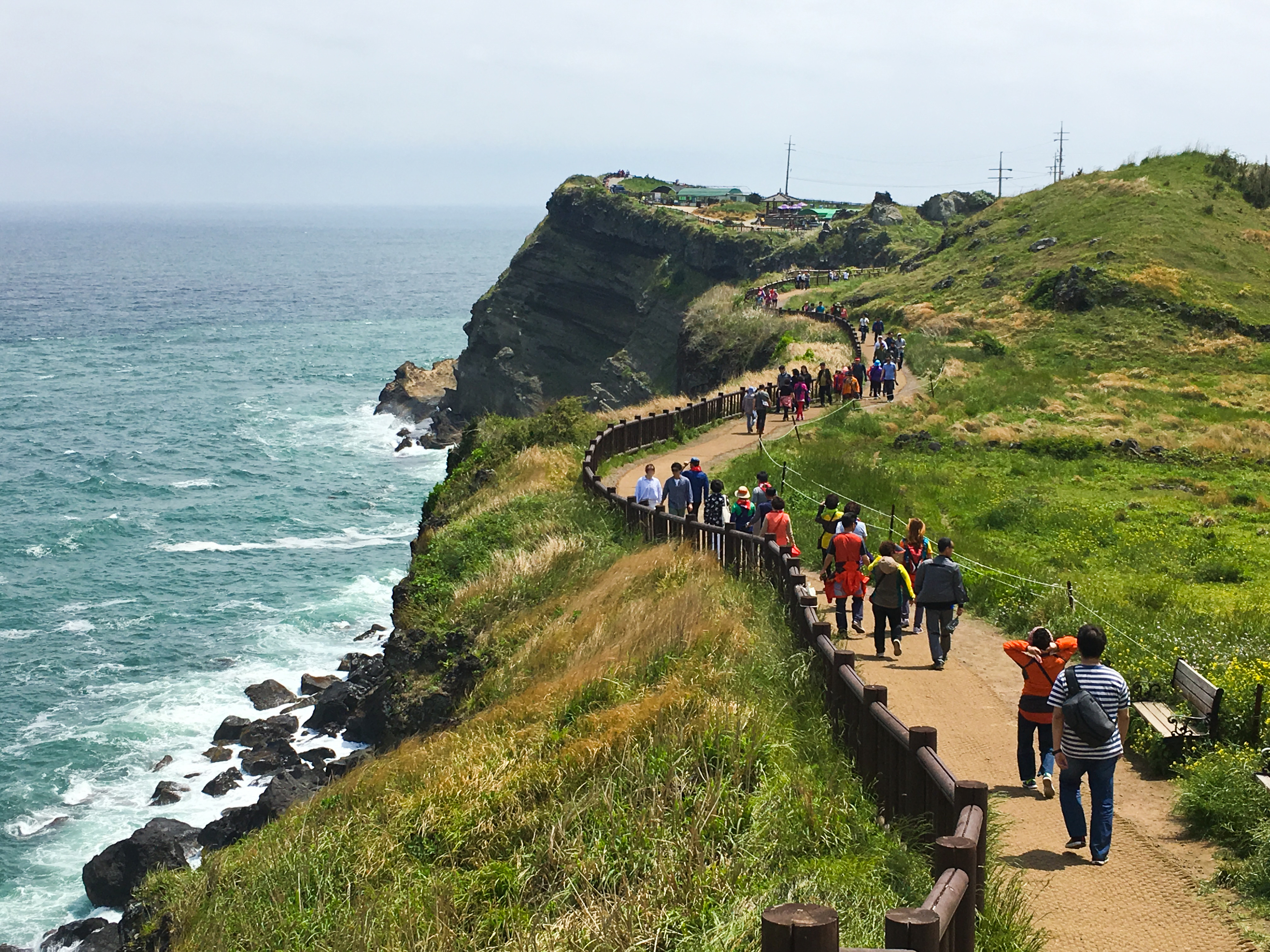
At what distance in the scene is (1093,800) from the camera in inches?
338

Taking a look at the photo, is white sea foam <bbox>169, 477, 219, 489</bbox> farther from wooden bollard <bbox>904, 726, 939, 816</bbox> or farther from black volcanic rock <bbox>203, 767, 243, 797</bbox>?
wooden bollard <bbox>904, 726, 939, 816</bbox>

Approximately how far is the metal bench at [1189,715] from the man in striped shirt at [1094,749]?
225 centimetres

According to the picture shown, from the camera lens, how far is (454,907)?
851cm

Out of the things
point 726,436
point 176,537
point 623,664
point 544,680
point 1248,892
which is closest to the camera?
point 1248,892

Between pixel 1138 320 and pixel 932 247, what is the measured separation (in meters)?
26.7

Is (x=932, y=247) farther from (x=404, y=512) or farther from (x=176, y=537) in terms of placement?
(x=176, y=537)

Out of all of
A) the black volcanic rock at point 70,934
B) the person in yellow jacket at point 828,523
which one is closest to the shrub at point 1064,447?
the person in yellow jacket at point 828,523

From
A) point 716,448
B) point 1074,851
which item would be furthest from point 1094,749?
point 716,448

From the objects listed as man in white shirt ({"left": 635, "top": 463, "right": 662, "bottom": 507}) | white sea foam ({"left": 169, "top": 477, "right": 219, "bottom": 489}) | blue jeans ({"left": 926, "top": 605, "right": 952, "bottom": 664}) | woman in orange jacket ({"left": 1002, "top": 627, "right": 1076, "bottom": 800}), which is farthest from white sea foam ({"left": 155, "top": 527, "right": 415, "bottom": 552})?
woman in orange jacket ({"left": 1002, "top": 627, "right": 1076, "bottom": 800})

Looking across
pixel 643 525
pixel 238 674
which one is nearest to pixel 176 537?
pixel 238 674

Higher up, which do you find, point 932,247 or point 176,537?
point 932,247

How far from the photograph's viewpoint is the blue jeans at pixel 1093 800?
28.0 feet

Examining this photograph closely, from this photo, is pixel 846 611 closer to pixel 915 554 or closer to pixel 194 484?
pixel 915 554

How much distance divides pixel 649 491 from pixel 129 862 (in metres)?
16.2
